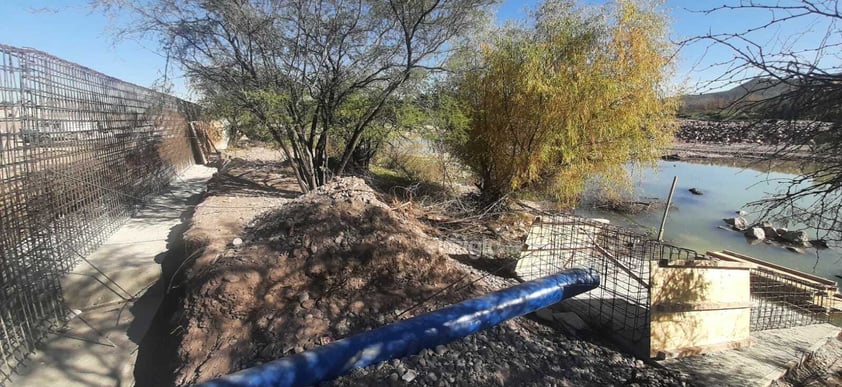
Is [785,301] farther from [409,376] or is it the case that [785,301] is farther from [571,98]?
[409,376]

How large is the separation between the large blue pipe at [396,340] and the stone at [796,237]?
11.1m

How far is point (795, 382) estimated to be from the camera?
3.76m

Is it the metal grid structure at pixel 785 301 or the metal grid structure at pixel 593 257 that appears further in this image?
the metal grid structure at pixel 785 301

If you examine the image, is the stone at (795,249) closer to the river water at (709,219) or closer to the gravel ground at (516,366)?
the river water at (709,219)

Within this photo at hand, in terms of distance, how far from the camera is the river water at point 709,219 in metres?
9.23

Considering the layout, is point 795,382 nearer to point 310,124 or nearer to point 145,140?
point 310,124

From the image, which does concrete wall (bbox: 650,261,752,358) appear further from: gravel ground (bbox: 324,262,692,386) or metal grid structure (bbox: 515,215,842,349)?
metal grid structure (bbox: 515,215,842,349)

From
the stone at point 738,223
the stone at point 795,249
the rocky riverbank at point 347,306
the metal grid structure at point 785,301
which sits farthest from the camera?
the stone at point 738,223

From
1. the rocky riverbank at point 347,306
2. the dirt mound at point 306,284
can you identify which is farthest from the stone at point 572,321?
the dirt mound at point 306,284

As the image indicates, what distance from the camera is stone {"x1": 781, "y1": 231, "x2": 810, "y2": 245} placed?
10.2 metres

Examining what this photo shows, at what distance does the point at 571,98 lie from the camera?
25.0 ft

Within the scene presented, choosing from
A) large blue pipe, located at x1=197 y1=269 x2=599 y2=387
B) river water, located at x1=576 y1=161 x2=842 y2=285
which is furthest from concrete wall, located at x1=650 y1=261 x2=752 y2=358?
river water, located at x1=576 y1=161 x2=842 y2=285

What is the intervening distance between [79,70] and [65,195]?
1.68 metres

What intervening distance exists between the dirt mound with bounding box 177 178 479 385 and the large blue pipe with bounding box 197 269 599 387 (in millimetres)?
1176
